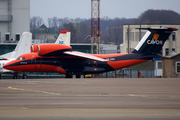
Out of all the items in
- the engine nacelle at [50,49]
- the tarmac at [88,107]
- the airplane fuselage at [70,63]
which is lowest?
the tarmac at [88,107]

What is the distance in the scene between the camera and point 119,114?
853cm

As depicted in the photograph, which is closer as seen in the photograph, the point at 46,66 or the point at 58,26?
the point at 46,66

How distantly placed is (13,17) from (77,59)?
35.4 meters

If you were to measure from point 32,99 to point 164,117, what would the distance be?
5752mm

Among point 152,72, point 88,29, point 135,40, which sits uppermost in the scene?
point 88,29

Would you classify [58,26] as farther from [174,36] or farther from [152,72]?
[152,72]

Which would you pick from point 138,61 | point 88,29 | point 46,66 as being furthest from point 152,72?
point 88,29

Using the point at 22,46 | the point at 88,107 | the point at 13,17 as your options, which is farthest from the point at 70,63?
the point at 13,17

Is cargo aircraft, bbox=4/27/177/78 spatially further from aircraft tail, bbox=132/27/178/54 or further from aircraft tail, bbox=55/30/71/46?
aircraft tail, bbox=55/30/71/46

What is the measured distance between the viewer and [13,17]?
59031 mm

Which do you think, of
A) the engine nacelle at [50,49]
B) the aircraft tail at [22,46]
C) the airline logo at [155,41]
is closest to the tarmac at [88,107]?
the engine nacelle at [50,49]

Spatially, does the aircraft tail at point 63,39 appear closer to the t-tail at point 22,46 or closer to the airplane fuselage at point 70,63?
the t-tail at point 22,46

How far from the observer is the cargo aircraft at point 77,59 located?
2741 centimetres

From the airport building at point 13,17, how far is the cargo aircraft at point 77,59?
1216 inches
